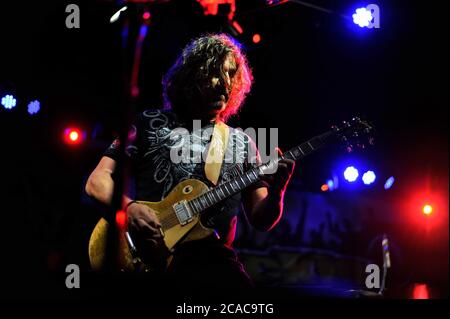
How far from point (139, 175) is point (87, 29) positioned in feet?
9.55

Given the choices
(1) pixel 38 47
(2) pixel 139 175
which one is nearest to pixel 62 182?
(1) pixel 38 47

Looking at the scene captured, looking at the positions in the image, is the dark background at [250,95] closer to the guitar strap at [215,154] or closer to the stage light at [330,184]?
the stage light at [330,184]

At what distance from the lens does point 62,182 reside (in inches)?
244

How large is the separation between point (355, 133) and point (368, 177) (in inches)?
151

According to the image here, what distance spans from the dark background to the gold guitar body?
2.15 m

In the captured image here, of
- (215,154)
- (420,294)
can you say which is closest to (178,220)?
(215,154)

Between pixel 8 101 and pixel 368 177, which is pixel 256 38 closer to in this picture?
pixel 368 177

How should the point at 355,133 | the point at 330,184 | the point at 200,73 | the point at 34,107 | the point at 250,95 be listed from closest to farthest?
the point at 200,73 < the point at 355,133 < the point at 34,107 < the point at 250,95 < the point at 330,184

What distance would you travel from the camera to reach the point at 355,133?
3.56 m

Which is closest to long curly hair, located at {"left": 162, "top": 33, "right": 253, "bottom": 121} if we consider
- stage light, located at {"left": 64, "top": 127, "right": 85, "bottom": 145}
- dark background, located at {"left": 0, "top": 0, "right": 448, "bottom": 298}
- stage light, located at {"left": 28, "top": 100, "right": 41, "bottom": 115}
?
dark background, located at {"left": 0, "top": 0, "right": 448, "bottom": 298}

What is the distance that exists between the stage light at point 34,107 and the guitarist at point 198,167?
294 cm

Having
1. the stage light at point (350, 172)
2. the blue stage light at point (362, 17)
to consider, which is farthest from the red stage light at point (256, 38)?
the stage light at point (350, 172)

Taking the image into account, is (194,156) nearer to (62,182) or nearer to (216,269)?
(216,269)

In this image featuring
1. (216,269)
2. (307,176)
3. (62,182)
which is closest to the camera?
(216,269)
